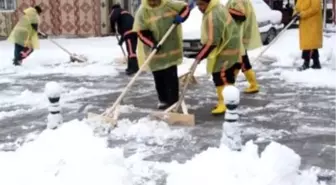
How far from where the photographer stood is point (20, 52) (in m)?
13.9

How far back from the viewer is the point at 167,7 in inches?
309

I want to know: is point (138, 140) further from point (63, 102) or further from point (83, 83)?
point (83, 83)

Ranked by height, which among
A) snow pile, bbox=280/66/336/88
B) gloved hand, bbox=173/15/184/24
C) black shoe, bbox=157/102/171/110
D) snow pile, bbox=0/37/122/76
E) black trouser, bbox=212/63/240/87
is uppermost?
gloved hand, bbox=173/15/184/24

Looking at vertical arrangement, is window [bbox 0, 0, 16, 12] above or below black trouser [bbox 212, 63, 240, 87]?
above

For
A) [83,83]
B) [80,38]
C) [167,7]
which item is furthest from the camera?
[80,38]

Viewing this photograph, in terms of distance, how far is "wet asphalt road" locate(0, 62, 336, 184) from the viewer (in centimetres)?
637

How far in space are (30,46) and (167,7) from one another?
22.8 ft

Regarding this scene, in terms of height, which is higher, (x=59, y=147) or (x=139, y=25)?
(x=139, y=25)

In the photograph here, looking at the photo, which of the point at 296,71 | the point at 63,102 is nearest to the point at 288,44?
the point at 296,71

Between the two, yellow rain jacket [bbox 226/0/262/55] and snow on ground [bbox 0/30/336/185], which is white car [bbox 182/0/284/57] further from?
snow on ground [bbox 0/30/336/185]

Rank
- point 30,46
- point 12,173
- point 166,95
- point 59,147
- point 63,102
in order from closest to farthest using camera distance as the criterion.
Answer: point 12,173 < point 59,147 < point 166,95 < point 63,102 < point 30,46

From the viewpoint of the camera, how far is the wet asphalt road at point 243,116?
637 cm

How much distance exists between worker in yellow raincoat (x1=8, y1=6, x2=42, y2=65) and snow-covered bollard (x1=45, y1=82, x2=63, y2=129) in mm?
7492

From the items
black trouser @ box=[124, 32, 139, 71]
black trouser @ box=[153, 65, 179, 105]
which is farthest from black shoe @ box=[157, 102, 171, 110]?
black trouser @ box=[124, 32, 139, 71]
